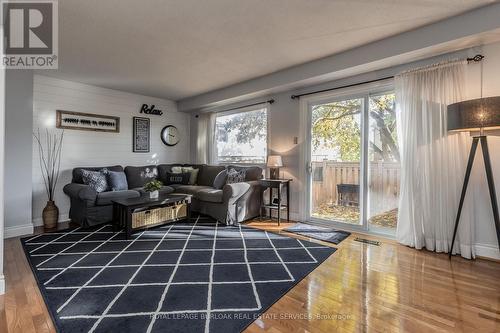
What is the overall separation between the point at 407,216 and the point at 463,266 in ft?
2.34

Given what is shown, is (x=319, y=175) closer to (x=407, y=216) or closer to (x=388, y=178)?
(x=388, y=178)

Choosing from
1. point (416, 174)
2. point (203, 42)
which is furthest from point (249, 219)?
point (203, 42)

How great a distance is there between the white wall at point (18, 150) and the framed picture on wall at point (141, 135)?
1.84 m

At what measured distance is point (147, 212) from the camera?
11.5 ft

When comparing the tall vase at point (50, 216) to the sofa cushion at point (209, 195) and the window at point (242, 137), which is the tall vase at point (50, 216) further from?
the window at point (242, 137)

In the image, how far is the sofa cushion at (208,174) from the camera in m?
5.07

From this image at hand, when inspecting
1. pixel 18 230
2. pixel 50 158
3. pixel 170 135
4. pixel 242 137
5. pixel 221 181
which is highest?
pixel 170 135

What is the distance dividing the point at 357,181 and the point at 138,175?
398 cm

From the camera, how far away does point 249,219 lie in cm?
436

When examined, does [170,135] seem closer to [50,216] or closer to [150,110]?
[150,110]

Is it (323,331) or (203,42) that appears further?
(203,42)

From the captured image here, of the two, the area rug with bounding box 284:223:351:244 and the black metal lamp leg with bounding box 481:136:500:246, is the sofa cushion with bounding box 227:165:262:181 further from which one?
the black metal lamp leg with bounding box 481:136:500:246

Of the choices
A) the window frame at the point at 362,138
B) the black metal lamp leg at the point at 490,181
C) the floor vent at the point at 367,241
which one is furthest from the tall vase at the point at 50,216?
the black metal lamp leg at the point at 490,181

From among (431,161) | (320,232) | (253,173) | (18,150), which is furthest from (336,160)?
(18,150)
